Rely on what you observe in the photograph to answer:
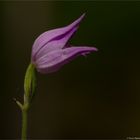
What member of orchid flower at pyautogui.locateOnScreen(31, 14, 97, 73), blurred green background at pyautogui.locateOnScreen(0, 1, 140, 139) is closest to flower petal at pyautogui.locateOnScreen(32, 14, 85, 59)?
orchid flower at pyautogui.locateOnScreen(31, 14, 97, 73)

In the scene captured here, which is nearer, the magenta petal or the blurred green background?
the magenta petal

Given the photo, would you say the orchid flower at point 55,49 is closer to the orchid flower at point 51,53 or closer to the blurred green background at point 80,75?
the orchid flower at point 51,53

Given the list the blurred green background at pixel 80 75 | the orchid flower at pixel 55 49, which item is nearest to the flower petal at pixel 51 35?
the orchid flower at pixel 55 49

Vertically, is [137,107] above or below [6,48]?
below

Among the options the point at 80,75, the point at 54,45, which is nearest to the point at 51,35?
the point at 54,45

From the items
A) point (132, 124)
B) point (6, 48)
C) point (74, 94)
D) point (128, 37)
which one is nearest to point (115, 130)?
point (132, 124)

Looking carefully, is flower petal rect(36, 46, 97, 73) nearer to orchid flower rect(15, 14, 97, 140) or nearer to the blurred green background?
orchid flower rect(15, 14, 97, 140)

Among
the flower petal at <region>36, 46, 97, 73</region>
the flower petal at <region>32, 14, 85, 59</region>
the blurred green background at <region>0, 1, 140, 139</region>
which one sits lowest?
the blurred green background at <region>0, 1, 140, 139</region>

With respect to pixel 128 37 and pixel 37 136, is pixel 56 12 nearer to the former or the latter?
pixel 128 37
